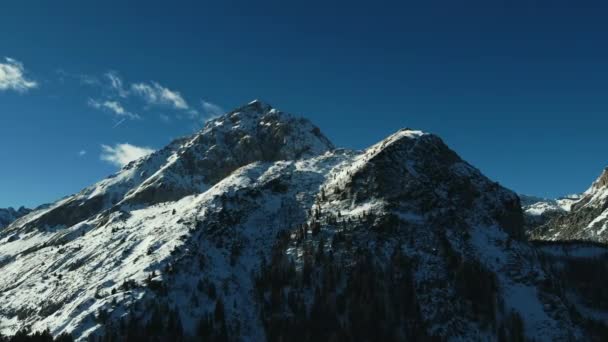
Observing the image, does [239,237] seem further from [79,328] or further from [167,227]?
[79,328]

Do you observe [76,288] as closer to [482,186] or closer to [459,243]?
[459,243]

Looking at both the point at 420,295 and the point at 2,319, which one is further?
the point at 2,319

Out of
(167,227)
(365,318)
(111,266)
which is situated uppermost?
(167,227)

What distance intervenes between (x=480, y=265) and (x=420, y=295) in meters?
24.0

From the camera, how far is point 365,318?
137m

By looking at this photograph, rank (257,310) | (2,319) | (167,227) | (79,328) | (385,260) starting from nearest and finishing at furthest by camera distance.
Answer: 1. (79,328)
2. (257,310)
3. (385,260)
4. (2,319)
5. (167,227)

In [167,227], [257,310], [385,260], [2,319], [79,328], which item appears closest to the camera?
[79,328]

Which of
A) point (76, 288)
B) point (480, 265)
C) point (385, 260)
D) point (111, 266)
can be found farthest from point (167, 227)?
point (480, 265)

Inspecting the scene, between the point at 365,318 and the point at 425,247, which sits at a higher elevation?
the point at 425,247

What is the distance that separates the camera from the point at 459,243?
16788cm

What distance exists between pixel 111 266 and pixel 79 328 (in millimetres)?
44975

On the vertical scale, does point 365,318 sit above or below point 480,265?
below

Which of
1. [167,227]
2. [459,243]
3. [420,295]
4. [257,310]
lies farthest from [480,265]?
[167,227]

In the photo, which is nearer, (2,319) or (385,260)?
(385,260)
